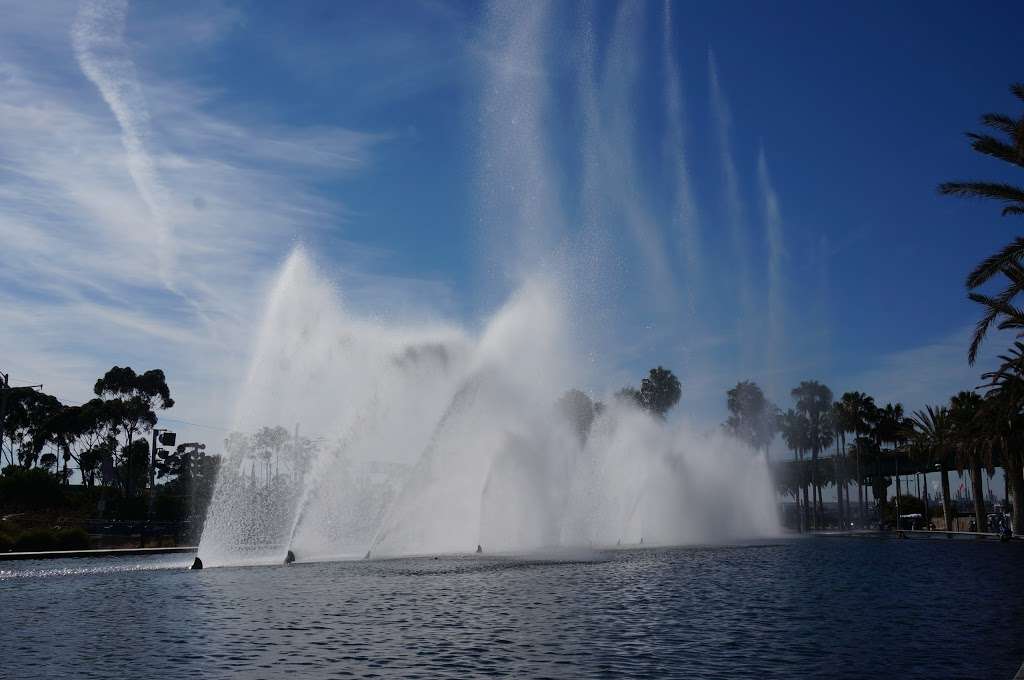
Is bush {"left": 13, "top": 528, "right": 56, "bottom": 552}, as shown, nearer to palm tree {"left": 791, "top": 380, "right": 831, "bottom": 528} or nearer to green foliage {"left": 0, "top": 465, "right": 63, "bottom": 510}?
green foliage {"left": 0, "top": 465, "right": 63, "bottom": 510}

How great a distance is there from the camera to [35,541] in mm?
50250

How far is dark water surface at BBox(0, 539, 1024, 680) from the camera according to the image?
14.3 metres

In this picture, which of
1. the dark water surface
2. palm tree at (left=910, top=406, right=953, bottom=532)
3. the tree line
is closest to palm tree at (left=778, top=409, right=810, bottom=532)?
the tree line

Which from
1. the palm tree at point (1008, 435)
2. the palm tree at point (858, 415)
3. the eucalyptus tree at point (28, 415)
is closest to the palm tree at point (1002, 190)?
the palm tree at point (1008, 435)

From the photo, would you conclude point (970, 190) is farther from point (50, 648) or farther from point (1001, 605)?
point (50, 648)

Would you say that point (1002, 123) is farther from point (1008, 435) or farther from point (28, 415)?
point (28, 415)

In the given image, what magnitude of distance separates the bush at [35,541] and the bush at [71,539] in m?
0.59

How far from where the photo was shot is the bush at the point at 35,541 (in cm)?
4950

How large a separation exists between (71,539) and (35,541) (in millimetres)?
3104

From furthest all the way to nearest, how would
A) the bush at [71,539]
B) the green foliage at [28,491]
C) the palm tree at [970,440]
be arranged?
the green foliage at [28,491] < the palm tree at [970,440] < the bush at [71,539]

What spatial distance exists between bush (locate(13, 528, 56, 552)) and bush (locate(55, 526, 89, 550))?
1.94ft

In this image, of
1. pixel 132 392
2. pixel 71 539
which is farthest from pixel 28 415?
pixel 71 539

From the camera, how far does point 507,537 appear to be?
5222cm

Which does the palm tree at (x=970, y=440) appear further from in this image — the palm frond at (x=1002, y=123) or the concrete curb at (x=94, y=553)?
the concrete curb at (x=94, y=553)
